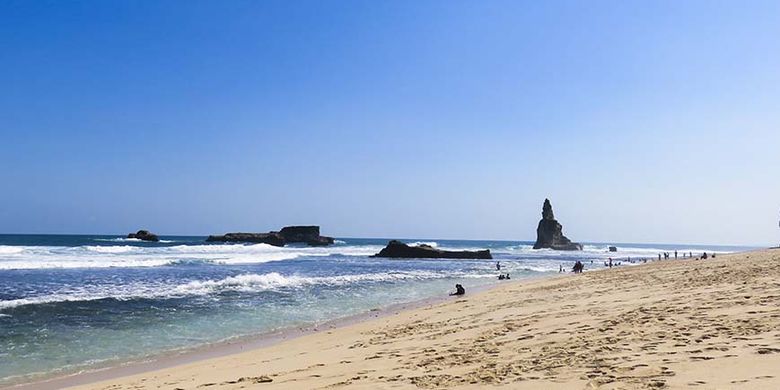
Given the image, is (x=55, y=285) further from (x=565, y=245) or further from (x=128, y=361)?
(x=565, y=245)

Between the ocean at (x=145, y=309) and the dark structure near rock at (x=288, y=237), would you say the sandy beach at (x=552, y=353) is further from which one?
the dark structure near rock at (x=288, y=237)

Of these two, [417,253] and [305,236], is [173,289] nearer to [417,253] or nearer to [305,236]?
[417,253]

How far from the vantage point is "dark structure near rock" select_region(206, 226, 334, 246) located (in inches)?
4513

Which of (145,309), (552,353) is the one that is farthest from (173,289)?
(552,353)

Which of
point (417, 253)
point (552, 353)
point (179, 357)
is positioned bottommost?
point (179, 357)

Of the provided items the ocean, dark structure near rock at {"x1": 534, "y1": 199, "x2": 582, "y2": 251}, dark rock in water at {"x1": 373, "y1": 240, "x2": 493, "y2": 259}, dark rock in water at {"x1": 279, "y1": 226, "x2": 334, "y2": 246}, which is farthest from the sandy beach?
dark rock in water at {"x1": 279, "y1": 226, "x2": 334, "y2": 246}

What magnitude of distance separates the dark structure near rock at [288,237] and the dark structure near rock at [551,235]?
151 feet

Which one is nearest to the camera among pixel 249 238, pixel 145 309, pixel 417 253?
pixel 145 309

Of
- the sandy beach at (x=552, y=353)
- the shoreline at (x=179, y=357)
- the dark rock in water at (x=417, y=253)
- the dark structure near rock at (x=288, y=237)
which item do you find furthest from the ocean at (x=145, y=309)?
the dark structure near rock at (x=288, y=237)

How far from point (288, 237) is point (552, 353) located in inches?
4669

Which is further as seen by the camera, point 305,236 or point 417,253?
point 305,236

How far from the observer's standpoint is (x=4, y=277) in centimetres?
2767

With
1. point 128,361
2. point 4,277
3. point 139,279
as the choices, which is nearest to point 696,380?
point 128,361

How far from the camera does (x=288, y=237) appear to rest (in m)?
122
